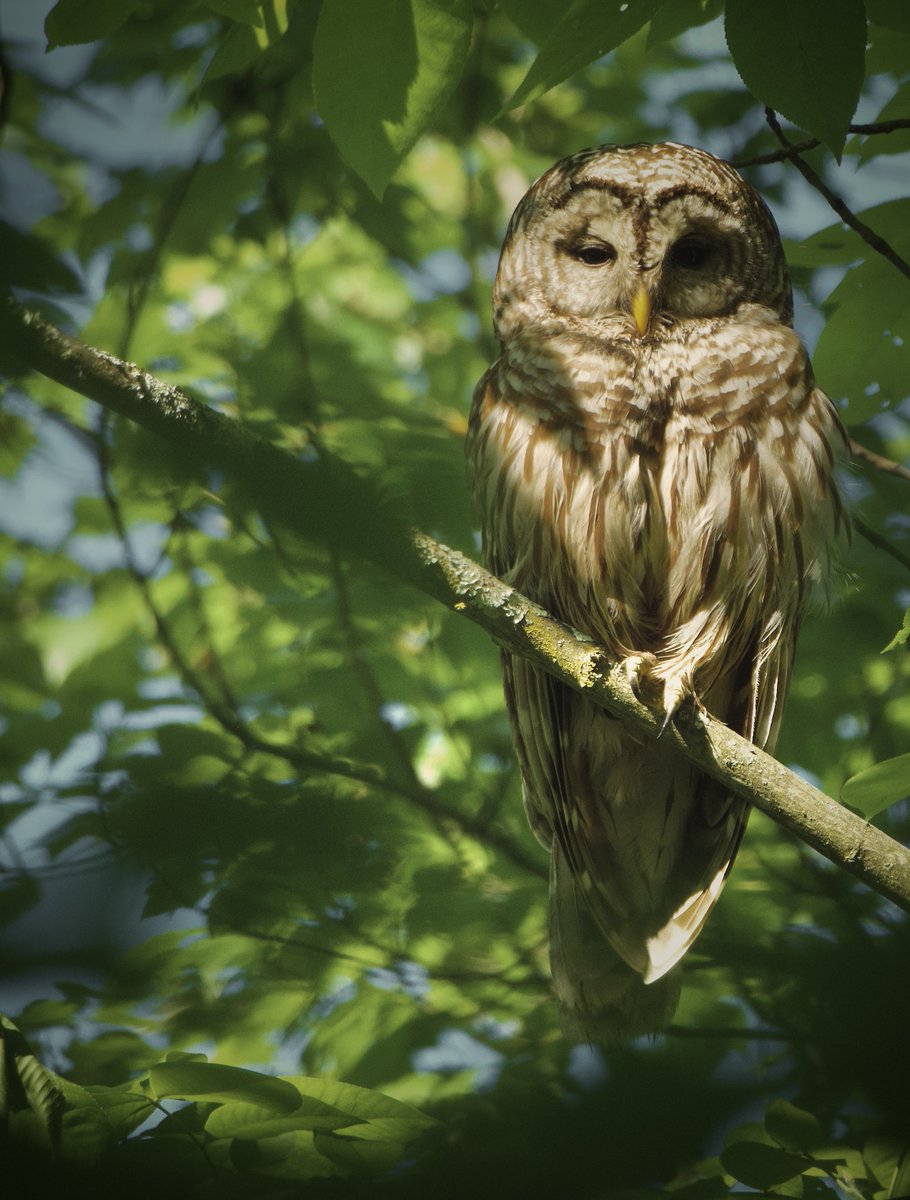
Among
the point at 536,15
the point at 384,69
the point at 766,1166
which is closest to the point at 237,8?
the point at 384,69

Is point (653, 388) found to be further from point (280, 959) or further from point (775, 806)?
point (280, 959)

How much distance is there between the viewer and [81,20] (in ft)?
7.20

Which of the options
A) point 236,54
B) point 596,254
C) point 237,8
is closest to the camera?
point 237,8

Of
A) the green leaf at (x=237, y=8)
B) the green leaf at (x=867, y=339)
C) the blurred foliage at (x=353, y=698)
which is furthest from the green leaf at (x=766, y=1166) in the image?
the green leaf at (x=237, y=8)

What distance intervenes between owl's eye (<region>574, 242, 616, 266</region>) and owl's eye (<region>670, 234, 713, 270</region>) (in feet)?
0.65

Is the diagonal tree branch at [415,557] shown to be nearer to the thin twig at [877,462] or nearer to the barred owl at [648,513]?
the barred owl at [648,513]

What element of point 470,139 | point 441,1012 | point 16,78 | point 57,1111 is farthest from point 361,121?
point 470,139

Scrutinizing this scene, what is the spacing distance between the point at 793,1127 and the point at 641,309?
2.22 metres

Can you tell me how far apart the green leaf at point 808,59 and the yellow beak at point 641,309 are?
4.51ft

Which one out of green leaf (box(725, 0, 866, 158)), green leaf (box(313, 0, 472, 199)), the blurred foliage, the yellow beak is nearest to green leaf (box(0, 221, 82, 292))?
the blurred foliage

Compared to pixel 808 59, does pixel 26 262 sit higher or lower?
lower

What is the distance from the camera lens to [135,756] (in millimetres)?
1675

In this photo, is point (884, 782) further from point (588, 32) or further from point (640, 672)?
point (588, 32)

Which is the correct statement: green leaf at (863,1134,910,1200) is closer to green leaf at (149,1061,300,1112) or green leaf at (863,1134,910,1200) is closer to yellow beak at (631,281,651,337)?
green leaf at (149,1061,300,1112)
